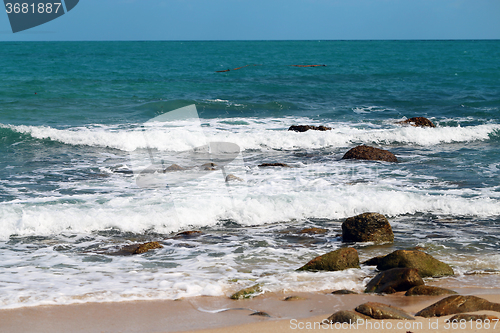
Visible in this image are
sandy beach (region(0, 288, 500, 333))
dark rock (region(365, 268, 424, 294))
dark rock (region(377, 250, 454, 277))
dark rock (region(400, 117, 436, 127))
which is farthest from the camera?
dark rock (region(400, 117, 436, 127))

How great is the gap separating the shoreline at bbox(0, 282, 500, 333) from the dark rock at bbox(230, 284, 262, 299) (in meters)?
0.07

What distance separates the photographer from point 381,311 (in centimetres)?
414

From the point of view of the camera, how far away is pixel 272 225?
7598mm

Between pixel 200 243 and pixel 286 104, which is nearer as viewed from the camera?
pixel 200 243

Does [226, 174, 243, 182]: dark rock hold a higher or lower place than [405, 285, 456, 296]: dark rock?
higher

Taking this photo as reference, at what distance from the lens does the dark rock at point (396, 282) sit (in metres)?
4.81

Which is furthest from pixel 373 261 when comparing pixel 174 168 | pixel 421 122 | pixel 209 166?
pixel 421 122

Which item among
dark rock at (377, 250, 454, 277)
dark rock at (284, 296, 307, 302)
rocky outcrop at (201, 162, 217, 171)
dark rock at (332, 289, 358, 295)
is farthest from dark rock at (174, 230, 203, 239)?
rocky outcrop at (201, 162, 217, 171)

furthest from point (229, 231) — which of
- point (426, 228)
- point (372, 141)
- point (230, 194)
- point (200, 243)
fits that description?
point (372, 141)

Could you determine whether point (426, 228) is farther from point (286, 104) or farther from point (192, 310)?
point (286, 104)

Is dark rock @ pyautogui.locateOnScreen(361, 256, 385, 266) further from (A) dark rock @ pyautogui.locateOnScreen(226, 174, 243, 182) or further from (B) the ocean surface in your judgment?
(A) dark rock @ pyautogui.locateOnScreen(226, 174, 243, 182)

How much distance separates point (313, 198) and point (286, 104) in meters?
14.5

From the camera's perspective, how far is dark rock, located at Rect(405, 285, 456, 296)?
15.4 feet

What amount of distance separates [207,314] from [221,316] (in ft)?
0.49
